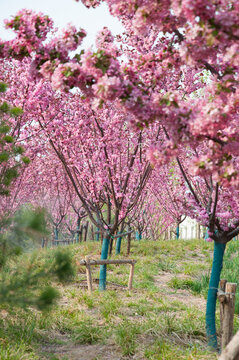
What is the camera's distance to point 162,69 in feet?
11.1

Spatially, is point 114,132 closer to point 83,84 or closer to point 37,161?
point 83,84

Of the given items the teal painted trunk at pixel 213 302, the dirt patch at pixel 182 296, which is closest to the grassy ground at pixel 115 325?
the dirt patch at pixel 182 296

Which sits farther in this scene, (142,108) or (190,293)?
(190,293)

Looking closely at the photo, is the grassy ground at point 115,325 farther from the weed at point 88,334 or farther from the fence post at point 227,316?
the fence post at point 227,316

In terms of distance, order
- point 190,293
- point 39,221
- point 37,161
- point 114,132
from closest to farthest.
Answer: point 39,221 < point 114,132 < point 190,293 < point 37,161

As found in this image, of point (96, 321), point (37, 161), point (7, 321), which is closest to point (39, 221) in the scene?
point (7, 321)

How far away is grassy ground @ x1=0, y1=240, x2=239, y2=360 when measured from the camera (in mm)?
4039

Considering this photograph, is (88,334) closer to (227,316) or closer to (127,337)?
(127,337)

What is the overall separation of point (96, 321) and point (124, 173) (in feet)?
9.58

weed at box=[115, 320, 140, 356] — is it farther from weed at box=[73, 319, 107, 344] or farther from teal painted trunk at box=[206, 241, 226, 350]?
teal painted trunk at box=[206, 241, 226, 350]

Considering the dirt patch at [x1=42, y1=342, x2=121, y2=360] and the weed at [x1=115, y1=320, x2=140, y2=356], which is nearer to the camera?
the dirt patch at [x1=42, y1=342, x2=121, y2=360]

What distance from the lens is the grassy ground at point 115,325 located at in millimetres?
4039

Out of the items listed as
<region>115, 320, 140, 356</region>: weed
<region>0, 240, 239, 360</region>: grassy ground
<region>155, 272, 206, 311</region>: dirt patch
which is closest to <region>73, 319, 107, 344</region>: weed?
<region>0, 240, 239, 360</region>: grassy ground

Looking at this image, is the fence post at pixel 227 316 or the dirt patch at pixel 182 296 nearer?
the fence post at pixel 227 316
